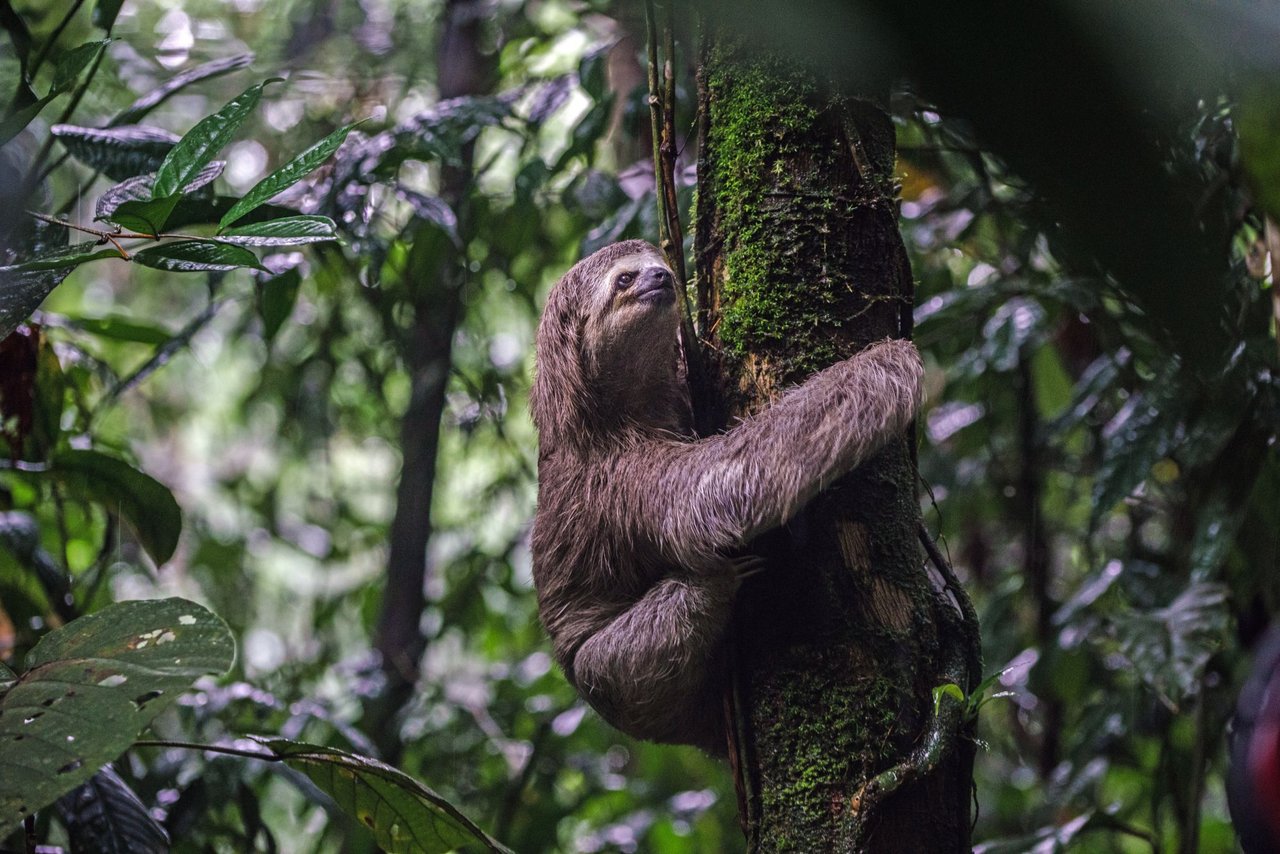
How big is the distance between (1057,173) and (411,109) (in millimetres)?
6017

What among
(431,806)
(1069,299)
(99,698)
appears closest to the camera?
(99,698)

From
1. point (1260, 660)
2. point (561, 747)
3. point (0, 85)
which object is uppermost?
point (1260, 660)

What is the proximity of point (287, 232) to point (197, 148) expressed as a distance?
254 millimetres

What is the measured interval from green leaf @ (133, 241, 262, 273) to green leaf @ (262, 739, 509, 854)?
3.57 ft

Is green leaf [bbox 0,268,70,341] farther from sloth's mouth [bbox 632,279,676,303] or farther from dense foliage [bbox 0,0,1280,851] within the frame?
sloth's mouth [bbox 632,279,676,303]

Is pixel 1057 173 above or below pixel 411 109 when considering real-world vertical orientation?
above

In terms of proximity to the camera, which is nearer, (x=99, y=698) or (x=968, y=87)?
(x=968, y=87)

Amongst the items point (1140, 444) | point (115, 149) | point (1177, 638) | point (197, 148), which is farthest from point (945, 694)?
Answer: point (115, 149)

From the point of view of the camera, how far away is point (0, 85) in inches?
112

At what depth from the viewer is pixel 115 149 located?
9.02ft

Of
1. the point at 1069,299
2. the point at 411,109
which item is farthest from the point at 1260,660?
the point at 411,109

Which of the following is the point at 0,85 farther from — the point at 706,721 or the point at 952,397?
the point at 952,397

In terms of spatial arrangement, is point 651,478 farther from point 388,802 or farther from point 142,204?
point 142,204

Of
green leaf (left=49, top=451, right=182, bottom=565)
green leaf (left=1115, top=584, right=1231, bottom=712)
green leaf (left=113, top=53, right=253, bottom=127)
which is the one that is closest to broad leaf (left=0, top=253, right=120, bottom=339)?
green leaf (left=49, top=451, right=182, bottom=565)
